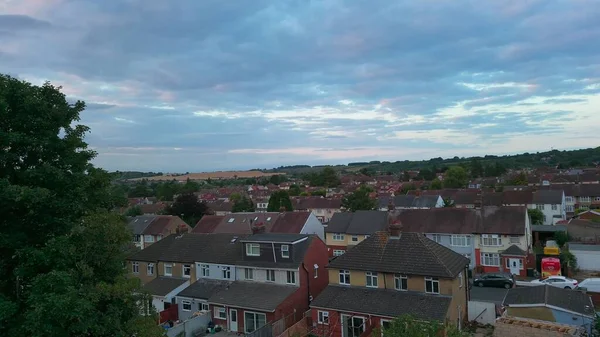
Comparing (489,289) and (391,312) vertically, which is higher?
(391,312)

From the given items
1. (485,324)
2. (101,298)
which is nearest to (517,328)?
(485,324)

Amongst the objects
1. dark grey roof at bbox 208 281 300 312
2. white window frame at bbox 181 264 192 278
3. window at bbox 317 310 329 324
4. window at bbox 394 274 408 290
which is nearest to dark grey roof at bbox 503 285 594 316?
window at bbox 394 274 408 290

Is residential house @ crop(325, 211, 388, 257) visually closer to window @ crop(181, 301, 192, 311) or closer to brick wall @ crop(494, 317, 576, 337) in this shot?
window @ crop(181, 301, 192, 311)

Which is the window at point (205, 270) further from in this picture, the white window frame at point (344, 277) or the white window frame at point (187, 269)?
the white window frame at point (344, 277)

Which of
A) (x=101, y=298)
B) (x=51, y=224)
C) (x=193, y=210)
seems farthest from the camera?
(x=193, y=210)

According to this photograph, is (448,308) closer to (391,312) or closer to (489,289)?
(391,312)

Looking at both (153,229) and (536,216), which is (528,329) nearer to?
(153,229)
